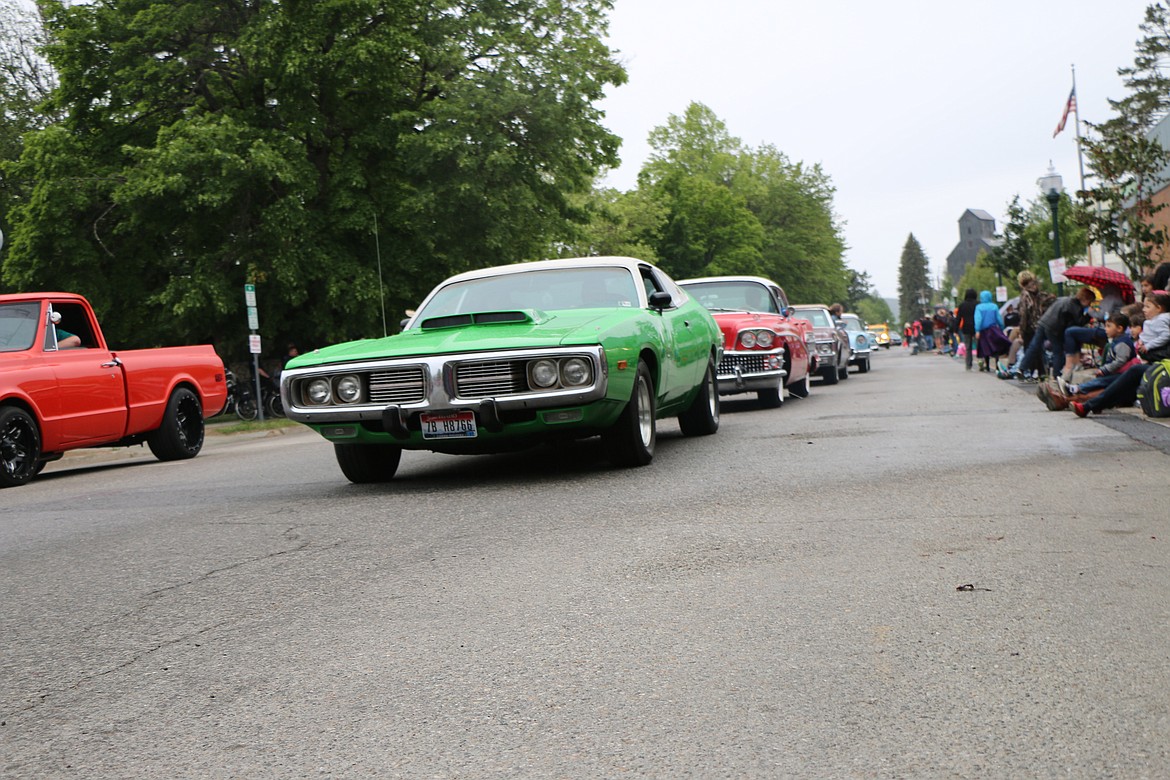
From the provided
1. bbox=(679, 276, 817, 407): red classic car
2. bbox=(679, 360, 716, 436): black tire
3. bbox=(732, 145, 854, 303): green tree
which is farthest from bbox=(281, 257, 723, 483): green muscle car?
bbox=(732, 145, 854, 303): green tree

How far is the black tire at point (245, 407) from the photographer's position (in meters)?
29.8

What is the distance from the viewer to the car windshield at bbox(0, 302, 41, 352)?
12.4 m

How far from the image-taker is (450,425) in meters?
8.48

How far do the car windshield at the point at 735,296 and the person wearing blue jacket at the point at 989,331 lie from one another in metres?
9.09

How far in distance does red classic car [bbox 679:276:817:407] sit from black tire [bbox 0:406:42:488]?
299 inches

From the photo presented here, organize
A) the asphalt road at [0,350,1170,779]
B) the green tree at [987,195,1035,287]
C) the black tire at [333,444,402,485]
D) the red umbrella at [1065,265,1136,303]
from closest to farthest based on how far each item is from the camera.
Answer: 1. the asphalt road at [0,350,1170,779]
2. the black tire at [333,444,402,485]
3. the red umbrella at [1065,265,1136,303]
4. the green tree at [987,195,1035,287]

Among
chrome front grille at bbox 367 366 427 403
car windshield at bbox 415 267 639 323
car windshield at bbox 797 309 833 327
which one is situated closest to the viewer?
chrome front grille at bbox 367 366 427 403

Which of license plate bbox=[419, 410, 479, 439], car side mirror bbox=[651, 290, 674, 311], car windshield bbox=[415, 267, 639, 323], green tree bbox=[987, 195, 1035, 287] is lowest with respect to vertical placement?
license plate bbox=[419, 410, 479, 439]

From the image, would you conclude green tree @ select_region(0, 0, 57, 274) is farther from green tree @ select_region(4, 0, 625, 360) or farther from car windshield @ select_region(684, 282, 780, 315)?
car windshield @ select_region(684, 282, 780, 315)

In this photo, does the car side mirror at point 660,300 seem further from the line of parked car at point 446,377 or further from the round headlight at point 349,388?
the round headlight at point 349,388

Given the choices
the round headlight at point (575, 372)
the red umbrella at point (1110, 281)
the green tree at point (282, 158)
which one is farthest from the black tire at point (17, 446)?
the green tree at point (282, 158)

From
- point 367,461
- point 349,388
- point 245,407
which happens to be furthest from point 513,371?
point 245,407

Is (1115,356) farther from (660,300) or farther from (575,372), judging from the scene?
(575,372)

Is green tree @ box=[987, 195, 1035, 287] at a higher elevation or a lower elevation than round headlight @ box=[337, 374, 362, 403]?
higher
